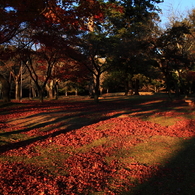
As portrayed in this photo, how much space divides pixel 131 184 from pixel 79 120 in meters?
6.91

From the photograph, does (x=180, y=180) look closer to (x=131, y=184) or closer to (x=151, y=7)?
(x=131, y=184)

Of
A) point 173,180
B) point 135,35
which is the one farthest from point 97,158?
point 135,35

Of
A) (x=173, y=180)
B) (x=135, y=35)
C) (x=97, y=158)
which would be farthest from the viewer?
(x=135, y=35)

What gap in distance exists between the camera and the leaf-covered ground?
164 inches

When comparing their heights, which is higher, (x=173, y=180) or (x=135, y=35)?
(x=135, y=35)

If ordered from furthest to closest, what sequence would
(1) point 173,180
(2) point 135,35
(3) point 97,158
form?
(2) point 135,35, (3) point 97,158, (1) point 173,180

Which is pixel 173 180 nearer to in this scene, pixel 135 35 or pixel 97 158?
pixel 97 158

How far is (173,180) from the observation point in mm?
4449

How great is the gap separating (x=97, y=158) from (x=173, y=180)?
1.99 metres

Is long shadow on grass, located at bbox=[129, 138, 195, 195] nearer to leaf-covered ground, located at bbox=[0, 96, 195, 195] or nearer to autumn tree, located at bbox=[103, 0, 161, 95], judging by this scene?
leaf-covered ground, located at bbox=[0, 96, 195, 195]

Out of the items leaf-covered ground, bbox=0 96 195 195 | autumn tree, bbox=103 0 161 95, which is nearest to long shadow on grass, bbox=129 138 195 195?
leaf-covered ground, bbox=0 96 195 195

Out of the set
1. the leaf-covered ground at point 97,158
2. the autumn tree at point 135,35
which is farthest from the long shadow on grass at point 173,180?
the autumn tree at point 135,35

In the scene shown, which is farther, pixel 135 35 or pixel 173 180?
pixel 135 35

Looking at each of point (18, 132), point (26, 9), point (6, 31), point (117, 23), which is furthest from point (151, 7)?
point (18, 132)
